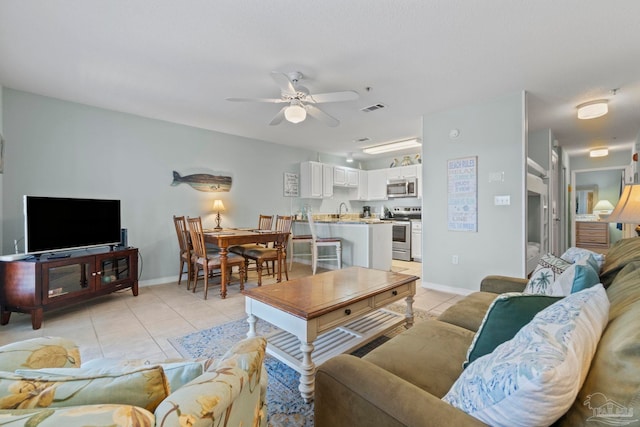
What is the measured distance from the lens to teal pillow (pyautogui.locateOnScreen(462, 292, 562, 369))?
1011 millimetres

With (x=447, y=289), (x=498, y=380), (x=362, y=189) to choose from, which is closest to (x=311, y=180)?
(x=362, y=189)

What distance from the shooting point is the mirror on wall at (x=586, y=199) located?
7.98 meters

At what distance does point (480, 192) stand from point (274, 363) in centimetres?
308

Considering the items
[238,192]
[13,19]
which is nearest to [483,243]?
[238,192]

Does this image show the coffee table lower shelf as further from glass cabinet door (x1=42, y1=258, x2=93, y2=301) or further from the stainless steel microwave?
the stainless steel microwave

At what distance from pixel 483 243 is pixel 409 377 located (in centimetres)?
296

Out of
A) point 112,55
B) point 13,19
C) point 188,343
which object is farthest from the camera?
point 112,55

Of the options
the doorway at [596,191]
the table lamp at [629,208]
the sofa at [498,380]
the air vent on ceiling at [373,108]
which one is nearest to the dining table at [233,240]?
the air vent on ceiling at [373,108]

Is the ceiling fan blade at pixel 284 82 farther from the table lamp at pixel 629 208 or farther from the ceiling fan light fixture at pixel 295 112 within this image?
the table lamp at pixel 629 208

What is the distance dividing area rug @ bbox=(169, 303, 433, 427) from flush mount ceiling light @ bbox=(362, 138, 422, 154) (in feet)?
10.7

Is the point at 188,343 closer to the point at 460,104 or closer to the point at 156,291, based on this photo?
the point at 156,291

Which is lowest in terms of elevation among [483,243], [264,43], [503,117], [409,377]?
[409,377]

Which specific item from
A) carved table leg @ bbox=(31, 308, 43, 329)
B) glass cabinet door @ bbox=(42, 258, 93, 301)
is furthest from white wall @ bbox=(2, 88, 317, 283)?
carved table leg @ bbox=(31, 308, 43, 329)

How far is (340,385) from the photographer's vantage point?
0.95 metres
